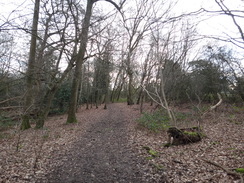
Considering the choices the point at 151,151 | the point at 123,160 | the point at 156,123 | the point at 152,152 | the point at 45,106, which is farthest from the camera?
the point at 45,106

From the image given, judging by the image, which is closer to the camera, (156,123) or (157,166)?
(157,166)

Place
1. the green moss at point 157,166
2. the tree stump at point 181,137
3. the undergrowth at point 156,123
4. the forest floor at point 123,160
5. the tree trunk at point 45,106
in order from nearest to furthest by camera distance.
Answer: the forest floor at point 123,160
the green moss at point 157,166
the tree stump at point 181,137
the undergrowth at point 156,123
the tree trunk at point 45,106

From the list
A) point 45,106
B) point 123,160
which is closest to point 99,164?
point 123,160

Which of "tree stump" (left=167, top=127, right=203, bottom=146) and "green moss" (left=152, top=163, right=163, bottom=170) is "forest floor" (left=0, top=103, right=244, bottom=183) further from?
"tree stump" (left=167, top=127, right=203, bottom=146)

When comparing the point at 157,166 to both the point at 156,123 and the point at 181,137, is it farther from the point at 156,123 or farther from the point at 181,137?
the point at 156,123

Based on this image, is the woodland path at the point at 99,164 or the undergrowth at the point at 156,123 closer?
the woodland path at the point at 99,164

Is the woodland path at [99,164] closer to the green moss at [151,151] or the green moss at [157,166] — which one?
the green moss at [157,166]

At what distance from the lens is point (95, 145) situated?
6473mm

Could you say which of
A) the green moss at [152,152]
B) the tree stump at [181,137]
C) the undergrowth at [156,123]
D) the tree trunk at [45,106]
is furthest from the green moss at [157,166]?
the tree trunk at [45,106]

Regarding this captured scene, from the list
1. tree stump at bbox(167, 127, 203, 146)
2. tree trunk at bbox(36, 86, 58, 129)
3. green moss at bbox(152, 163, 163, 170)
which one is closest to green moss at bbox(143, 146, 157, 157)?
green moss at bbox(152, 163, 163, 170)

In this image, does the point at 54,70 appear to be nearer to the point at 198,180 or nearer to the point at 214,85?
the point at 198,180

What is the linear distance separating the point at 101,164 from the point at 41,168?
1707mm

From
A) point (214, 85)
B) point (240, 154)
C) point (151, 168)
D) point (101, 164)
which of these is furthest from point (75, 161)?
point (214, 85)

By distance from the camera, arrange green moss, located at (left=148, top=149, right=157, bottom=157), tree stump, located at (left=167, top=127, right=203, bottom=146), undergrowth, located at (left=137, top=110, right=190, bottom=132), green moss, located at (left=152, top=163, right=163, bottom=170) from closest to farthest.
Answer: green moss, located at (left=152, top=163, right=163, bottom=170), green moss, located at (left=148, top=149, right=157, bottom=157), tree stump, located at (left=167, top=127, right=203, bottom=146), undergrowth, located at (left=137, top=110, right=190, bottom=132)
